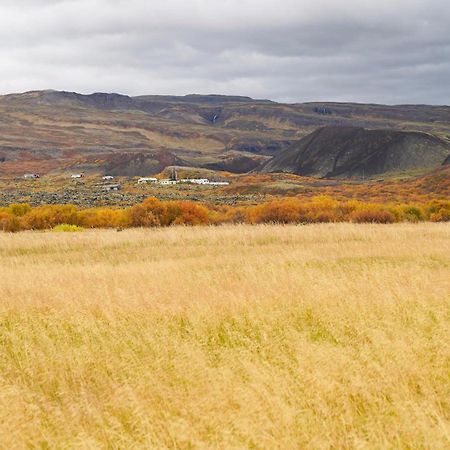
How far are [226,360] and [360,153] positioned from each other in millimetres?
105132

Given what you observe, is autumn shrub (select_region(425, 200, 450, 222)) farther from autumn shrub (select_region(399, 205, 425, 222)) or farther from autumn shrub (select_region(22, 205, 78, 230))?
autumn shrub (select_region(22, 205, 78, 230))

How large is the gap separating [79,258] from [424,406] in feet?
45.0

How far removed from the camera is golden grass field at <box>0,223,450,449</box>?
470 centimetres

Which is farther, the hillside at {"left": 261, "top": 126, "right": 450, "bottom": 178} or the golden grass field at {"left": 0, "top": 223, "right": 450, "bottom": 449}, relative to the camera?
the hillside at {"left": 261, "top": 126, "right": 450, "bottom": 178}

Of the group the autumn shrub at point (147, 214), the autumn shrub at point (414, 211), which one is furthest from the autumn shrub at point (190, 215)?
the autumn shrub at point (414, 211)

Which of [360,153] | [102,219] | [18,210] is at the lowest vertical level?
[18,210]

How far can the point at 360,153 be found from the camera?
107 metres

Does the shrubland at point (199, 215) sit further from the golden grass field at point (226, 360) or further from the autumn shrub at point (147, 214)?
the golden grass field at point (226, 360)

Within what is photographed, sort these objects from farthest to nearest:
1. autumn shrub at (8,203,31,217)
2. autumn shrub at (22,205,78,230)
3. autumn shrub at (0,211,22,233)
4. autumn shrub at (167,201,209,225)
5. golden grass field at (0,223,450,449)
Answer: autumn shrub at (8,203,31,217)
autumn shrub at (22,205,78,230)
autumn shrub at (0,211,22,233)
autumn shrub at (167,201,209,225)
golden grass field at (0,223,450,449)

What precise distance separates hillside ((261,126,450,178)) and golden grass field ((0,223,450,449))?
9309cm

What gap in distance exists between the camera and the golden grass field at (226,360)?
4699mm

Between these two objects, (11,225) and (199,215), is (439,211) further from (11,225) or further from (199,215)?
(11,225)

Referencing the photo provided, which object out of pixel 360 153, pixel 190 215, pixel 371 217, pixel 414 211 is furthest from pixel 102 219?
pixel 360 153

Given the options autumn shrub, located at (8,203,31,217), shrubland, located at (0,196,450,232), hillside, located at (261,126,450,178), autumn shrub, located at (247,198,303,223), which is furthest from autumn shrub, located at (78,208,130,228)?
hillside, located at (261,126,450,178)
